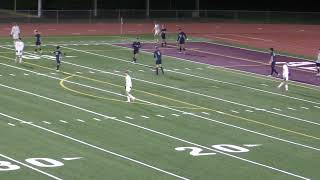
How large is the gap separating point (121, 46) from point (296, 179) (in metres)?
30.9

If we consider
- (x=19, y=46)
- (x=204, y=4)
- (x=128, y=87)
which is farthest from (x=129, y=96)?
(x=204, y=4)

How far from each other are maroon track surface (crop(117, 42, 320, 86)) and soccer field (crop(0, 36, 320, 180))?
166 cm

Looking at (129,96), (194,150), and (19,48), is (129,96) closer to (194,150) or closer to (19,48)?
(194,150)

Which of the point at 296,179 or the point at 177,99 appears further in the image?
the point at 177,99

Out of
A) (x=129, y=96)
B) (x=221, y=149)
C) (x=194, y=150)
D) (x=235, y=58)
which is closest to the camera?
(x=194, y=150)

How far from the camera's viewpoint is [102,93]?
34188 millimetres

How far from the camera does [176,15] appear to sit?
74.4m

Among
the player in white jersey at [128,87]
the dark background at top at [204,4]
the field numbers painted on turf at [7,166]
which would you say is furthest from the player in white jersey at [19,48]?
the dark background at top at [204,4]

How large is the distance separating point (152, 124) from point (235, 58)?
67.0 ft

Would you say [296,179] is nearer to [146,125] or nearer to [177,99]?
[146,125]

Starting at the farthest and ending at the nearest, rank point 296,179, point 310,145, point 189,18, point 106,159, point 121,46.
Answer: point 189,18 < point 121,46 < point 310,145 < point 106,159 < point 296,179

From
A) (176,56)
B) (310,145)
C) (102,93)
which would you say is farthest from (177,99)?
(176,56)

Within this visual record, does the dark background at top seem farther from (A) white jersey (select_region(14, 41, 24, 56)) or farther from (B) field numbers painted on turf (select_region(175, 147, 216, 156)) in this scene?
(B) field numbers painted on turf (select_region(175, 147, 216, 156))

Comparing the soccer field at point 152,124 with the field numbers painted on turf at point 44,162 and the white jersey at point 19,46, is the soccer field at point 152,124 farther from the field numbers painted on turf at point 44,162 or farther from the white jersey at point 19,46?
the white jersey at point 19,46
